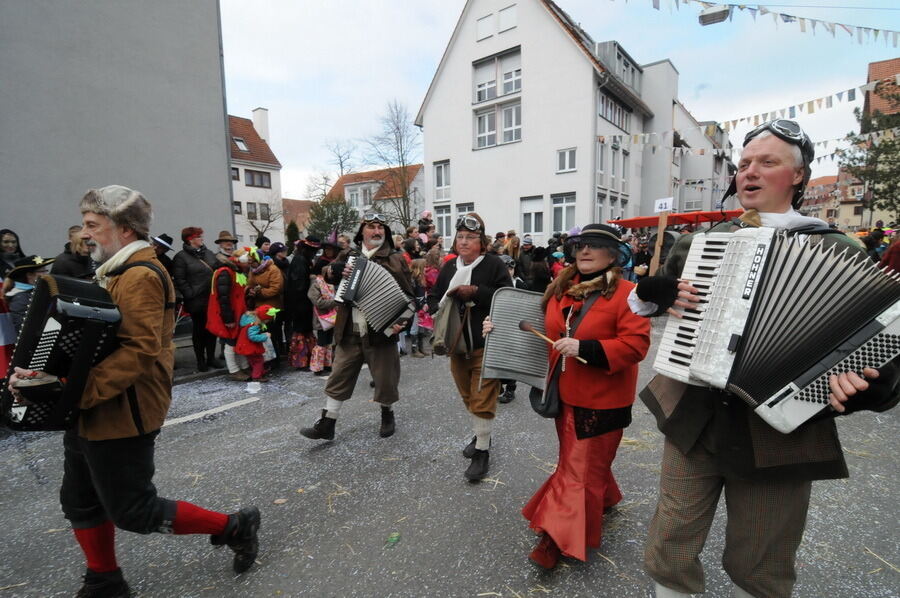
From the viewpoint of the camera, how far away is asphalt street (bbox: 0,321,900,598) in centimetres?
235

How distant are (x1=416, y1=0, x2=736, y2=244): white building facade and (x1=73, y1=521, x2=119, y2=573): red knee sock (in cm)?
2159

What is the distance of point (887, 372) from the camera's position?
4.37ft

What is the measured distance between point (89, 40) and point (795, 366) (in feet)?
41.3

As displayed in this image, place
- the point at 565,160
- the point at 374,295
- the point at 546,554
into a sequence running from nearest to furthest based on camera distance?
the point at 546,554 < the point at 374,295 < the point at 565,160

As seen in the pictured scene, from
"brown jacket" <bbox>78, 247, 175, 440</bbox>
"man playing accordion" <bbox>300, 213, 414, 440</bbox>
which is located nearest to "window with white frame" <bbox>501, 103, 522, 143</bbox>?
"man playing accordion" <bbox>300, 213, 414, 440</bbox>

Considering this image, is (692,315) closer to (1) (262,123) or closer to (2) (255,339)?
(2) (255,339)

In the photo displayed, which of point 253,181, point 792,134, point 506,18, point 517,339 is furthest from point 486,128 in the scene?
point 792,134

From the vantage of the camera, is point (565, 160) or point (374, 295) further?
point (565, 160)

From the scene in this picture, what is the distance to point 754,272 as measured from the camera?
154 cm

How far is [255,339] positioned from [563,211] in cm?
1954

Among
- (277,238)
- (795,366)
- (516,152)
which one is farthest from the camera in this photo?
(277,238)

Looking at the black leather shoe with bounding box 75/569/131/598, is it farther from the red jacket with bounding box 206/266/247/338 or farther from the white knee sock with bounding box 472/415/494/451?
the red jacket with bounding box 206/266/247/338

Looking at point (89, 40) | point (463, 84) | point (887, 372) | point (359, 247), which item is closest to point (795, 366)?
point (887, 372)

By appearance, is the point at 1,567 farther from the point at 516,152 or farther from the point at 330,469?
the point at 516,152
